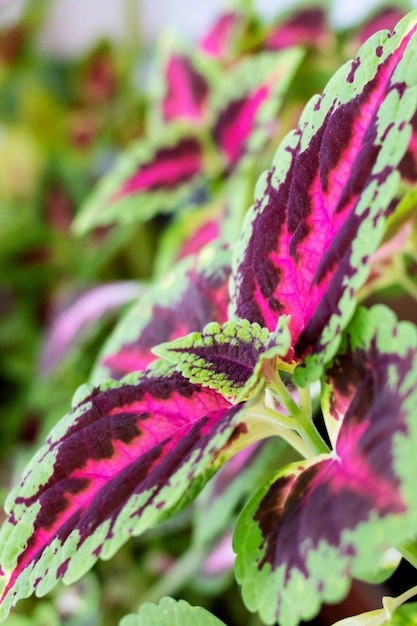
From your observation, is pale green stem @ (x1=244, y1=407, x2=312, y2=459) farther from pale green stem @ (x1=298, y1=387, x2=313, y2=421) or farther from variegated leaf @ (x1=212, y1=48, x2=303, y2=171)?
variegated leaf @ (x1=212, y1=48, x2=303, y2=171)

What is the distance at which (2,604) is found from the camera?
0.32 m

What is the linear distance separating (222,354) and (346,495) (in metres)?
0.10

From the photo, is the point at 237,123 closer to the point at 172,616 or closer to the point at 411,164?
the point at 411,164

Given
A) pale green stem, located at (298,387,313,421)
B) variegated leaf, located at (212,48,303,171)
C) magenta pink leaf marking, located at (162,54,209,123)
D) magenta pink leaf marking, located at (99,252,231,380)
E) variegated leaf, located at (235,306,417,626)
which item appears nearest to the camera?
variegated leaf, located at (235,306,417,626)

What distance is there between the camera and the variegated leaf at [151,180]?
2.42ft

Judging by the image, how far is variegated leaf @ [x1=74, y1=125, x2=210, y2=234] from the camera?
74 cm

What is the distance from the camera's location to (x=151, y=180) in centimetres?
76

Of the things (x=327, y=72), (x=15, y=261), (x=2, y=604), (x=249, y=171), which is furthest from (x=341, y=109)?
(x=15, y=261)

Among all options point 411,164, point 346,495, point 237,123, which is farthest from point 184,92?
point 346,495

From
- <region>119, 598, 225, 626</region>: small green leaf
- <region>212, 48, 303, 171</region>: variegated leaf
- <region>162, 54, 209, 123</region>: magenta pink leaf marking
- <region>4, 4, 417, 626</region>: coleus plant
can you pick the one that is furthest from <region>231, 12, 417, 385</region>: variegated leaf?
→ <region>162, 54, 209, 123</region>: magenta pink leaf marking

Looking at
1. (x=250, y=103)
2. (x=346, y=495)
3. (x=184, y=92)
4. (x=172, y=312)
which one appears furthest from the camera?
(x=184, y=92)

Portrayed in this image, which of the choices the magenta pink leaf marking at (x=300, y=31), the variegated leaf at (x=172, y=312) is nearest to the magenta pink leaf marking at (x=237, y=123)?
the magenta pink leaf marking at (x=300, y=31)

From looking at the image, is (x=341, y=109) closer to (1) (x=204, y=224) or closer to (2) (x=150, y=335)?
(2) (x=150, y=335)

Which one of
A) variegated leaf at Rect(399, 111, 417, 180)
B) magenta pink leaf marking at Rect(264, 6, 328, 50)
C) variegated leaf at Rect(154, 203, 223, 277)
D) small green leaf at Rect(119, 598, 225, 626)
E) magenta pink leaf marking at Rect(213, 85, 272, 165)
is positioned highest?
magenta pink leaf marking at Rect(264, 6, 328, 50)
